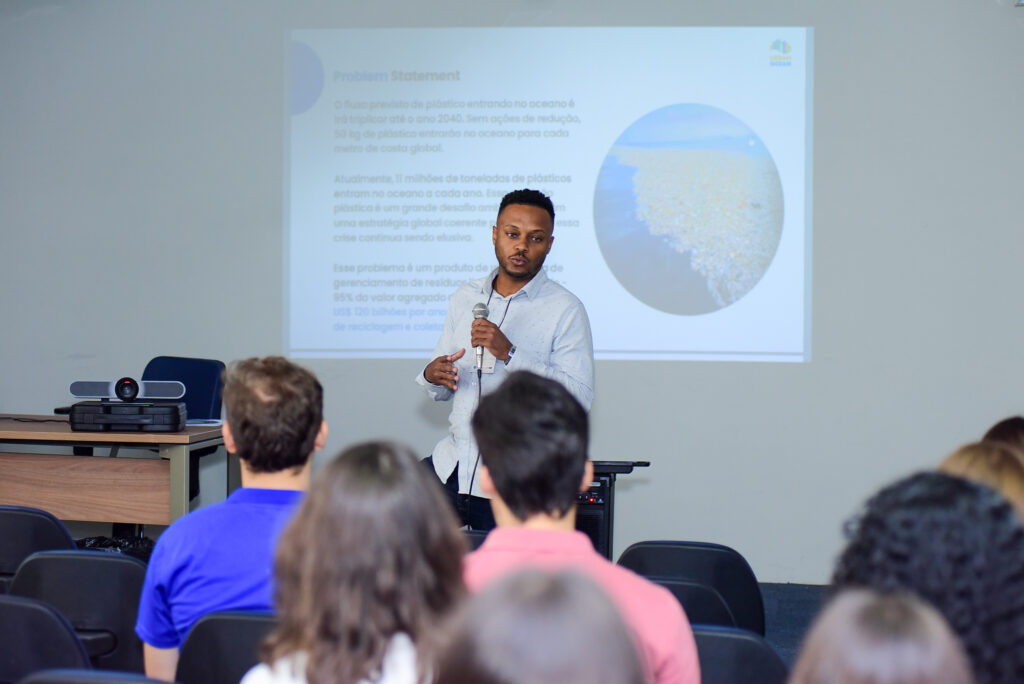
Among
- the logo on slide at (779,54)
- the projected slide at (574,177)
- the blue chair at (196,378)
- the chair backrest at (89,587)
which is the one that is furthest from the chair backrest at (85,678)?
the logo on slide at (779,54)

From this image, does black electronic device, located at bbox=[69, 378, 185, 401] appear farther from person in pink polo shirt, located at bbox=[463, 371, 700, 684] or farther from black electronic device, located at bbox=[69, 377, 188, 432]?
person in pink polo shirt, located at bbox=[463, 371, 700, 684]

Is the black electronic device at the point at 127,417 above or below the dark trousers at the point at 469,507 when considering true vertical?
above

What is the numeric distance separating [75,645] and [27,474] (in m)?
2.17

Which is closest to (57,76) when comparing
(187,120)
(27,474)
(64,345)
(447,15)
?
(187,120)

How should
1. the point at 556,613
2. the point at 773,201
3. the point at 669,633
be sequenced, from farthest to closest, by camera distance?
the point at 773,201, the point at 669,633, the point at 556,613

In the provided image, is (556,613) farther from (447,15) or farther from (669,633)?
(447,15)

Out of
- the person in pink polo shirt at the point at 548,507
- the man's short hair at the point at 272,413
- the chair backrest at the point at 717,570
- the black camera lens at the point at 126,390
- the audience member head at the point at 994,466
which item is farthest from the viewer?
the black camera lens at the point at 126,390

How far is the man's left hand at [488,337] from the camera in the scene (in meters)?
2.78

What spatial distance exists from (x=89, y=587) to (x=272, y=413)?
546mm

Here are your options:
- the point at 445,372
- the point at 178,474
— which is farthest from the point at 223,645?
the point at 178,474

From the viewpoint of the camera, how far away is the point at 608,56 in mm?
4238

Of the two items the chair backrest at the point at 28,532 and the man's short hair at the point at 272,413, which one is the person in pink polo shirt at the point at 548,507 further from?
the chair backrest at the point at 28,532

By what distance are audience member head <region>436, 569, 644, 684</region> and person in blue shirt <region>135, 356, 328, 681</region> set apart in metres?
0.81

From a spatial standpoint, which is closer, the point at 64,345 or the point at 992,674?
the point at 992,674
